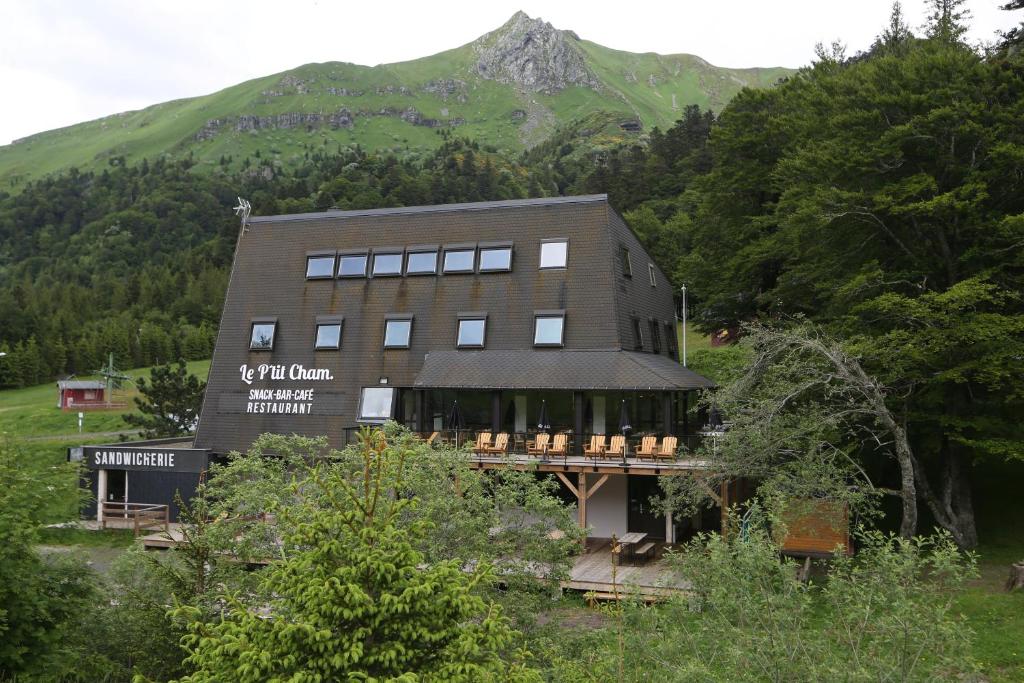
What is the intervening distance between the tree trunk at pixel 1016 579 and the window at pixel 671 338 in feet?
49.5

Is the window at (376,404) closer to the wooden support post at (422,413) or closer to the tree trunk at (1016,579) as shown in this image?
the wooden support post at (422,413)

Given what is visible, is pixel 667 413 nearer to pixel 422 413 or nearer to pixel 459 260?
pixel 422 413

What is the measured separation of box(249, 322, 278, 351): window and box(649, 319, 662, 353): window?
13.4m

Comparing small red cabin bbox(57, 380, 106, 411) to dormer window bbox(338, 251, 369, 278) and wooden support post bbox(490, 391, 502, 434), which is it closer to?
dormer window bbox(338, 251, 369, 278)

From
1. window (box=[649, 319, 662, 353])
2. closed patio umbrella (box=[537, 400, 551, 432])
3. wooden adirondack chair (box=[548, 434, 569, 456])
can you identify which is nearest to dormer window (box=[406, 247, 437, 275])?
closed patio umbrella (box=[537, 400, 551, 432])

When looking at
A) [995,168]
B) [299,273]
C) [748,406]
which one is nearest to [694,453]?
[748,406]

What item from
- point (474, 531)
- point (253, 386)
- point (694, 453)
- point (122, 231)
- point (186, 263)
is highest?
point (122, 231)

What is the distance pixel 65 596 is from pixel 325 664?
9210mm

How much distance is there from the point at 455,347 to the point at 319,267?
20.9 feet

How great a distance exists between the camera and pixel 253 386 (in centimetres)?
2853

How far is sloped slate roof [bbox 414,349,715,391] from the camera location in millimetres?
23041

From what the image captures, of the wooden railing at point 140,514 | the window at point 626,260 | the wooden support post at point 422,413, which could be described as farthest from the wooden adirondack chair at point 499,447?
the wooden railing at point 140,514

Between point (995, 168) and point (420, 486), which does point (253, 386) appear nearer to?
point (420, 486)

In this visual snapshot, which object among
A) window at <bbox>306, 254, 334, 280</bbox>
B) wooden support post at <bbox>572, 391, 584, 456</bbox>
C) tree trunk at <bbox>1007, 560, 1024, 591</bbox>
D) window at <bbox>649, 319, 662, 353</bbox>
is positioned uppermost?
window at <bbox>306, 254, 334, 280</bbox>
